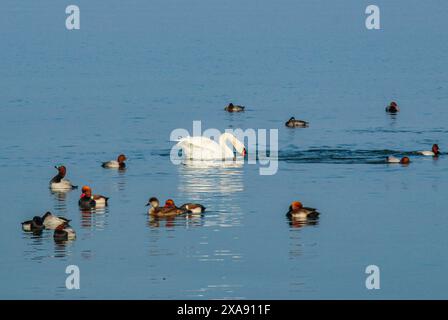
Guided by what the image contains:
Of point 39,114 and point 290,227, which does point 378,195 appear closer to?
point 290,227

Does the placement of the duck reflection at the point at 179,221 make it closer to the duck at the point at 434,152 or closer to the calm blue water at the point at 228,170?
the calm blue water at the point at 228,170

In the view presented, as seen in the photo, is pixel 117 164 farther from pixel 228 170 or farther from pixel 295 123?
pixel 295 123

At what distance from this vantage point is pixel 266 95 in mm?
53219

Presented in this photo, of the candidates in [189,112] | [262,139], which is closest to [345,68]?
[189,112]

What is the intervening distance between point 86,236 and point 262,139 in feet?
47.5

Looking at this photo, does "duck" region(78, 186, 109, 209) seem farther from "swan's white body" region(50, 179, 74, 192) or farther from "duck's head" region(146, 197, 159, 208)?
"swan's white body" region(50, 179, 74, 192)

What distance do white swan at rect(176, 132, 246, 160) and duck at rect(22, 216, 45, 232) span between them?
397 inches

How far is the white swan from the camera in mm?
37531

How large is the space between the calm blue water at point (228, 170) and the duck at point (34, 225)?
0.78ft

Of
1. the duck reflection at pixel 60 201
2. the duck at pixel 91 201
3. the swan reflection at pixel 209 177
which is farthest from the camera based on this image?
the swan reflection at pixel 209 177

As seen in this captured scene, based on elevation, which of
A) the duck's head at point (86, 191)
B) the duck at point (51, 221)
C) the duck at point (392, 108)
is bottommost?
the duck at point (51, 221)

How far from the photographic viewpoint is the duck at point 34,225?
27.7 metres

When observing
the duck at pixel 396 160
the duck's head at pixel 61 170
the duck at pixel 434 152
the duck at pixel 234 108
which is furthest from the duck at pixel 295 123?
the duck's head at pixel 61 170

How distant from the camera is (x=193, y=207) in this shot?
2956cm
